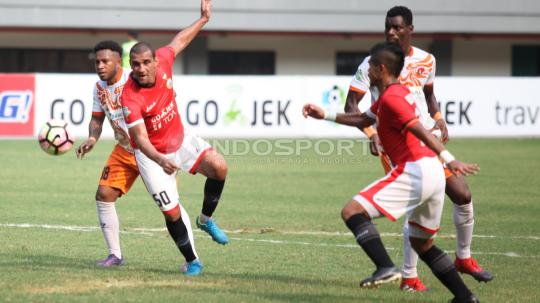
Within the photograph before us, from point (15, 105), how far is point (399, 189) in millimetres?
18159

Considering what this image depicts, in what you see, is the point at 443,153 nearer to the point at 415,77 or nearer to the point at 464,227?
the point at 464,227

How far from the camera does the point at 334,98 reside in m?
26.3

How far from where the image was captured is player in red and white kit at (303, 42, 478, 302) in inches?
298

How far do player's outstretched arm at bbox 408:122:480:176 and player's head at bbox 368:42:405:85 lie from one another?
52 centimetres

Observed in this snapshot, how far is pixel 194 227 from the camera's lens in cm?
1280

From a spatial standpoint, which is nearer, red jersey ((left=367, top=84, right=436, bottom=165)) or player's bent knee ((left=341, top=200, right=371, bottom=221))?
red jersey ((left=367, top=84, right=436, bottom=165))

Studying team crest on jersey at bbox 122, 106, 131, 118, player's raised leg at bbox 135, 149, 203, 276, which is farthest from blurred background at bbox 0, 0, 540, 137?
team crest on jersey at bbox 122, 106, 131, 118

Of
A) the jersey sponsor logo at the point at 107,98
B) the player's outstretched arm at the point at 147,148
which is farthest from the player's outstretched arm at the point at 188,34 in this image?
the player's outstretched arm at the point at 147,148

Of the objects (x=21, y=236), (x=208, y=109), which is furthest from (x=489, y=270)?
(x=208, y=109)

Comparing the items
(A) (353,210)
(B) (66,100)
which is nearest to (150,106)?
(A) (353,210)

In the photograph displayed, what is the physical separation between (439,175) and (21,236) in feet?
18.0

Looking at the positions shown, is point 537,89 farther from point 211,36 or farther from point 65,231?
point 65,231

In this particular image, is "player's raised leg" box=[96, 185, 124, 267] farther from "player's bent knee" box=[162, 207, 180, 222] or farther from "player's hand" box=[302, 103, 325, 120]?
"player's hand" box=[302, 103, 325, 120]

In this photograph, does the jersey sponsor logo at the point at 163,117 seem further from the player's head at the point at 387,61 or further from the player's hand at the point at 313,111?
the player's head at the point at 387,61
